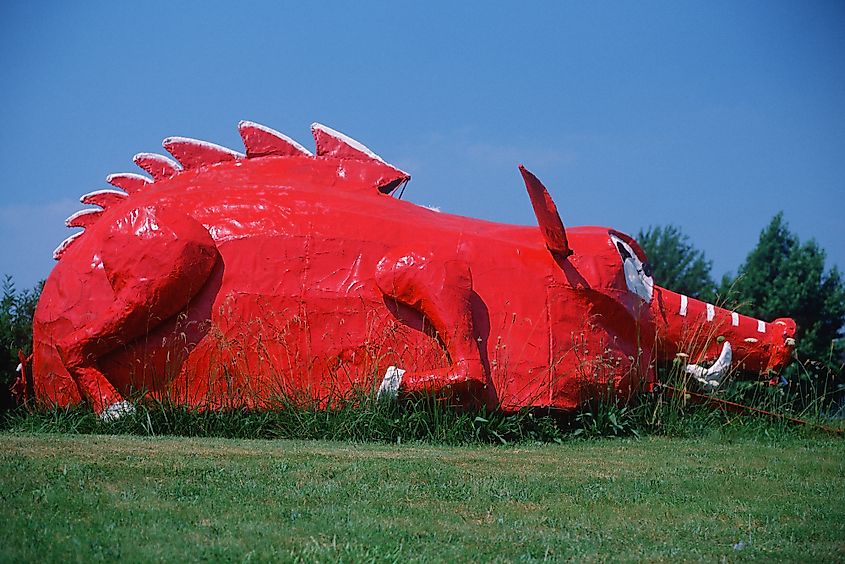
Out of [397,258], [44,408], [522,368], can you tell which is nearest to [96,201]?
[44,408]

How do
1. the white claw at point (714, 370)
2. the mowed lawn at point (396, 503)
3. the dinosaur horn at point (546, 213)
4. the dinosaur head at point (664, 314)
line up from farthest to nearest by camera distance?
the white claw at point (714, 370), the dinosaur head at point (664, 314), the dinosaur horn at point (546, 213), the mowed lawn at point (396, 503)

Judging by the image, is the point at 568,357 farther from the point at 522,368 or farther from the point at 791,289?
the point at 791,289

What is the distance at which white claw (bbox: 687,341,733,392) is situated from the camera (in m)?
7.43

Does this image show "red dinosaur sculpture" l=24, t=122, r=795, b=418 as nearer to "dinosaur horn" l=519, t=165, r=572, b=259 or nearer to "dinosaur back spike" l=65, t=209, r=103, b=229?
"dinosaur horn" l=519, t=165, r=572, b=259

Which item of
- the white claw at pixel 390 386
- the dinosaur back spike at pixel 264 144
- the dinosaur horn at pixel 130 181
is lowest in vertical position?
the white claw at pixel 390 386

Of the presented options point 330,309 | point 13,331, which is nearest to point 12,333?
point 13,331

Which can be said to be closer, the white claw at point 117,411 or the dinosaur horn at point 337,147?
the white claw at point 117,411

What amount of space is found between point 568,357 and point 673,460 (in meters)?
1.12

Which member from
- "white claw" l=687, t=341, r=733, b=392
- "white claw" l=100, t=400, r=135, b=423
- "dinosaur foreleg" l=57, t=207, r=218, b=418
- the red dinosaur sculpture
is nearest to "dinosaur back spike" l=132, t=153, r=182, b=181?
the red dinosaur sculpture

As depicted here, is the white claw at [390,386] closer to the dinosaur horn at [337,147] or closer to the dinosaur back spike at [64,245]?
the dinosaur horn at [337,147]

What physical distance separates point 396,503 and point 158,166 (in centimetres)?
458

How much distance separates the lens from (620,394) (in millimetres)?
7070

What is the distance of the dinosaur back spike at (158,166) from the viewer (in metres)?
7.98

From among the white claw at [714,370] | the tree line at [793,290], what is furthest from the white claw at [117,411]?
the tree line at [793,290]
